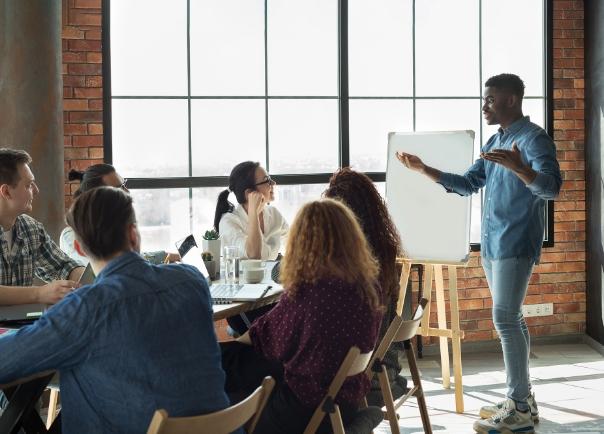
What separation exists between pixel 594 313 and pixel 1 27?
407 centimetres

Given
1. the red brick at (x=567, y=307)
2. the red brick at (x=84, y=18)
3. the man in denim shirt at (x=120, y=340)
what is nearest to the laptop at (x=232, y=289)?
the man in denim shirt at (x=120, y=340)

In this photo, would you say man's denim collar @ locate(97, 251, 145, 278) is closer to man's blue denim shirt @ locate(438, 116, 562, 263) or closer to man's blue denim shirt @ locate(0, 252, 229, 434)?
man's blue denim shirt @ locate(0, 252, 229, 434)

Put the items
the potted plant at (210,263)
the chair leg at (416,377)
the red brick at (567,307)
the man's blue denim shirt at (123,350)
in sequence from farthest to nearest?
the red brick at (567,307) < the potted plant at (210,263) < the chair leg at (416,377) < the man's blue denim shirt at (123,350)

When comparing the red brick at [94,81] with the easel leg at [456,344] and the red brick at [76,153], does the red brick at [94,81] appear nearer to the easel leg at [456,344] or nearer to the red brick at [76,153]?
the red brick at [76,153]

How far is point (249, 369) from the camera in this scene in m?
2.87

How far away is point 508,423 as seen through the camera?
4059 mm

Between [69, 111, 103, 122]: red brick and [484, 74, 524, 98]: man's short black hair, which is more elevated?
[484, 74, 524, 98]: man's short black hair

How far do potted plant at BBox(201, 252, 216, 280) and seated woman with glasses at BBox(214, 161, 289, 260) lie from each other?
58 centimetres

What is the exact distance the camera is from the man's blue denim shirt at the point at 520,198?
13.0 feet

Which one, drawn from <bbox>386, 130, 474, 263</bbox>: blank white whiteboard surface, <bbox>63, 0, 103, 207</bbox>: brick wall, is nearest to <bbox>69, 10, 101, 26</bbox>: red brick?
<bbox>63, 0, 103, 207</bbox>: brick wall

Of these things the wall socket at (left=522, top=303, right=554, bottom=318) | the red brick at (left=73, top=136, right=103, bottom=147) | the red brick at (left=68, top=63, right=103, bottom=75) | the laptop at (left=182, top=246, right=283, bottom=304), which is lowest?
the wall socket at (left=522, top=303, right=554, bottom=318)

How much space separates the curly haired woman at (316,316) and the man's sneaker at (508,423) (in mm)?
1584

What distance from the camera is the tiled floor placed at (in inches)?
165

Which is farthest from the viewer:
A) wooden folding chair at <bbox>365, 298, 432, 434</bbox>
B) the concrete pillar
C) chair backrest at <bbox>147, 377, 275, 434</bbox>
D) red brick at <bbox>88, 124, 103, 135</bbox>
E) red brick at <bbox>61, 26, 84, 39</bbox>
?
red brick at <bbox>88, 124, 103, 135</bbox>
